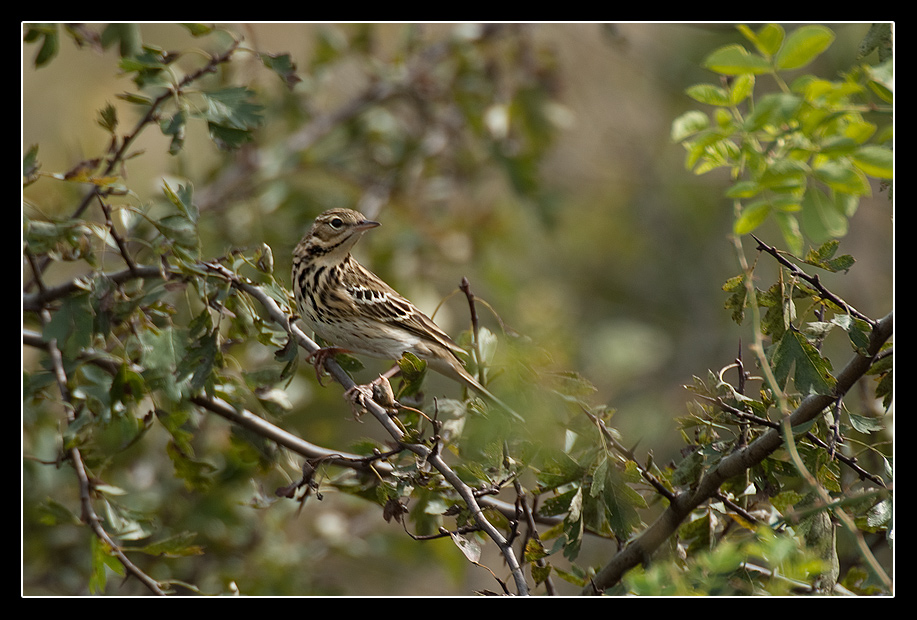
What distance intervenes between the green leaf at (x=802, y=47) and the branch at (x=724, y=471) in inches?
34.9

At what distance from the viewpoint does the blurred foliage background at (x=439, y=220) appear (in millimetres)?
4391

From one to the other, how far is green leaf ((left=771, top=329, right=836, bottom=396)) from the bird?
1.57 meters

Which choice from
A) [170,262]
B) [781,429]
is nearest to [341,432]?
[170,262]

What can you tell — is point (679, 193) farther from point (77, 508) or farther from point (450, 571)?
point (77, 508)

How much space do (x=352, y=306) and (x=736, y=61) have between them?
8.35 ft

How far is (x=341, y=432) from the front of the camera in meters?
5.75

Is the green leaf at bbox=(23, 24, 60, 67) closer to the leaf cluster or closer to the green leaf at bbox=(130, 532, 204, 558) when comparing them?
the green leaf at bbox=(130, 532, 204, 558)

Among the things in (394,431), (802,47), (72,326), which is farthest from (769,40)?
(72,326)

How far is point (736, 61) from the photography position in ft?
5.90

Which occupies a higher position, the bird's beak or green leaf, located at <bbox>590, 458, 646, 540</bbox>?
the bird's beak

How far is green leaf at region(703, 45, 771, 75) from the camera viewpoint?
178 cm

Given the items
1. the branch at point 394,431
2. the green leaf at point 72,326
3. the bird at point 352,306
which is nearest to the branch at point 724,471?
the branch at point 394,431

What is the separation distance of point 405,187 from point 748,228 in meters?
4.36

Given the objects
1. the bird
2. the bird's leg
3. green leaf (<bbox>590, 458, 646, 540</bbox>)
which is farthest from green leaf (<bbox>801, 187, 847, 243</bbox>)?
the bird
